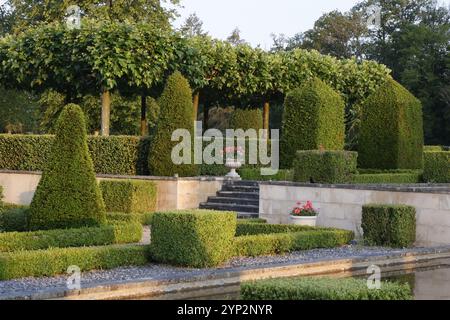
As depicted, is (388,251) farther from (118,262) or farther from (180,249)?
(118,262)

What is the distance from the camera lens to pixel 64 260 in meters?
13.2

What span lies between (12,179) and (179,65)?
7255 mm

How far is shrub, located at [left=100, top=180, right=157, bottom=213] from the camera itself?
2272 cm

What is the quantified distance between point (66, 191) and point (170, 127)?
29.0ft

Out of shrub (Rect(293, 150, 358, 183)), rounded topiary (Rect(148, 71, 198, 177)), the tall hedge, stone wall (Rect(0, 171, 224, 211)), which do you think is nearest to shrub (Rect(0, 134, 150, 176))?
stone wall (Rect(0, 171, 224, 211))

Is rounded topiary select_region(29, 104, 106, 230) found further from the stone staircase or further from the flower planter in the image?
the stone staircase

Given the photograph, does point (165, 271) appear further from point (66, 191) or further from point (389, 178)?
point (389, 178)

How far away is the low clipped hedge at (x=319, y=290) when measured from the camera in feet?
28.7

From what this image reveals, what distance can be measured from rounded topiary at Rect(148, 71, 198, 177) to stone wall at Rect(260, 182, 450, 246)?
14.1ft

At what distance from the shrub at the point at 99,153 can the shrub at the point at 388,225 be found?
10.6 m

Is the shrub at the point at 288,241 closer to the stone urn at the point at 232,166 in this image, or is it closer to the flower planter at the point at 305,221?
the flower planter at the point at 305,221
